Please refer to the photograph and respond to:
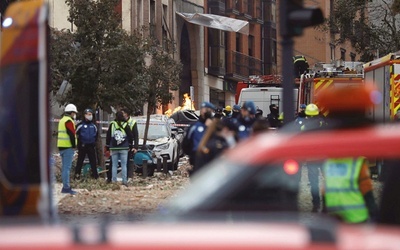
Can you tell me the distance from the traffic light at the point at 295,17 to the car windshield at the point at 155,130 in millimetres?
20450

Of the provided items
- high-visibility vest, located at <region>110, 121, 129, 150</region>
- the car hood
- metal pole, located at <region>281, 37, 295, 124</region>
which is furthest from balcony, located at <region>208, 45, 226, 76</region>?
metal pole, located at <region>281, 37, 295, 124</region>

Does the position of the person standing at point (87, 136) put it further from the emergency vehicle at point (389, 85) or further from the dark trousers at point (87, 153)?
the emergency vehicle at point (389, 85)

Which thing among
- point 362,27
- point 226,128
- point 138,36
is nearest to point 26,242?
point 226,128

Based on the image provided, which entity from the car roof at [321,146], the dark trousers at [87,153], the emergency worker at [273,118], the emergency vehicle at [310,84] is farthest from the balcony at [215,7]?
the car roof at [321,146]

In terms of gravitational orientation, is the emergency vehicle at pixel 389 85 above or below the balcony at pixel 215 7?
below

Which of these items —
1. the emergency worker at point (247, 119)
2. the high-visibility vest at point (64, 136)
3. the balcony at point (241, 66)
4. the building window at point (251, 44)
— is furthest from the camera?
the building window at point (251, 44)

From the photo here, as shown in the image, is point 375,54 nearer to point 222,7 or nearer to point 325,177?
point 222,7

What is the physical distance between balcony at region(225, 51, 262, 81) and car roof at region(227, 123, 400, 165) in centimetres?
5694

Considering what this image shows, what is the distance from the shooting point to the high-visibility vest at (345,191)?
591cm

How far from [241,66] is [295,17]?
175 ft

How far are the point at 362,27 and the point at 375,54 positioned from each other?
63.9 inches

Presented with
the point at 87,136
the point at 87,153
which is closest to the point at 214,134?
the point at 87,136

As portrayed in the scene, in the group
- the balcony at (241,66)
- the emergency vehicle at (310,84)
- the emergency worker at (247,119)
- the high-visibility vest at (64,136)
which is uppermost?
the balcony at (241,66)

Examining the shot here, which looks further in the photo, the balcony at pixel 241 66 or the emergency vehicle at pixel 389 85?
the balcony at pixel 241 66
